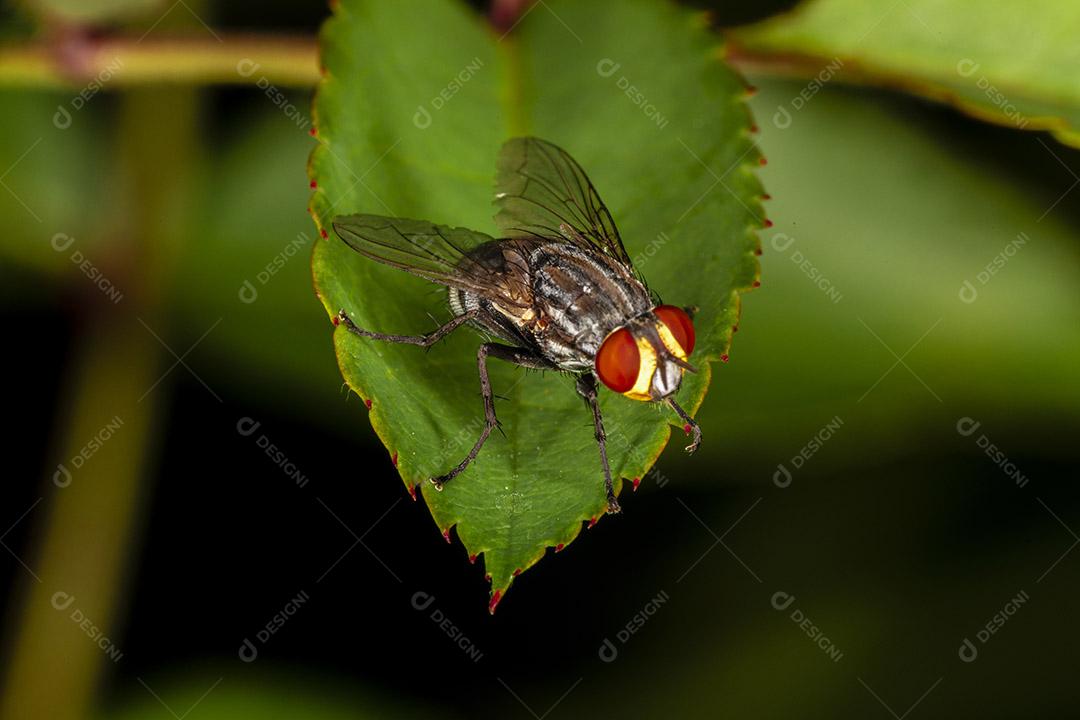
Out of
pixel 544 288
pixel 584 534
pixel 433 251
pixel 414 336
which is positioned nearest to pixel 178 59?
pixel 433 251

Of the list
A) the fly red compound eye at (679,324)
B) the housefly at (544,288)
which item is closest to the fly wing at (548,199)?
the housefly at (544,288)

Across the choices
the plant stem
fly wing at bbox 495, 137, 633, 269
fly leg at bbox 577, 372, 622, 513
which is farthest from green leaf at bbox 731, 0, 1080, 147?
the plant stem

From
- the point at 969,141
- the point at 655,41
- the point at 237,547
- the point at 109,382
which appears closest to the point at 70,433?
the point at 109,382

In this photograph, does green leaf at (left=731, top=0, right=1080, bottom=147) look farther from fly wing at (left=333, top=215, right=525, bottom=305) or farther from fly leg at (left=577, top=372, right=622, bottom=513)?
fly leg at (left=577, top=372, right=622, bottom=513)

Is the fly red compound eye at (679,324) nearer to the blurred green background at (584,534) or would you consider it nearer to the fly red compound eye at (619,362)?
the fly red compound eye at (619,362)

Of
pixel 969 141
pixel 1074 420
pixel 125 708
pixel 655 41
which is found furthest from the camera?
pixel 969 141

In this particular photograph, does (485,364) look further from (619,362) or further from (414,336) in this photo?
(619,362)

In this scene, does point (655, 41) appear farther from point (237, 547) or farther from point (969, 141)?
point (237, 547)
